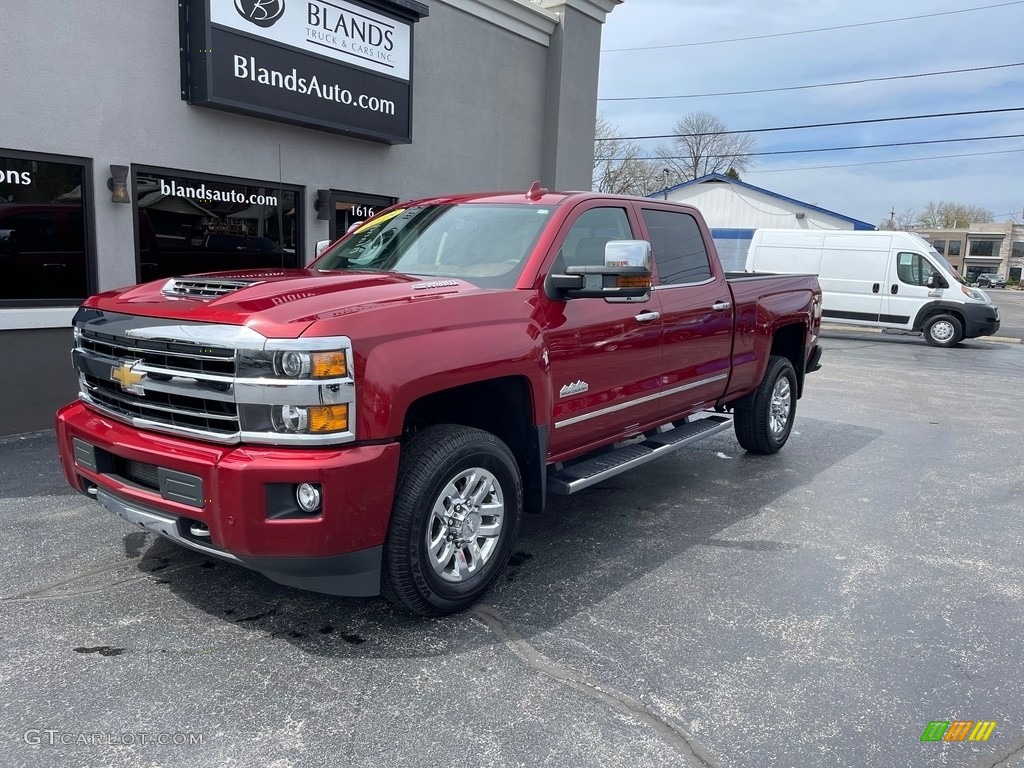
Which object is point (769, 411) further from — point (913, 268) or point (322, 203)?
point (913, 268)

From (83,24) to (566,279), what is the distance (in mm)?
5477

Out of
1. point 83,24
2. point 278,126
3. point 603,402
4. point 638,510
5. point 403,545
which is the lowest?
point 638,510

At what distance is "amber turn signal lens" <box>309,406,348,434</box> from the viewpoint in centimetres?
303

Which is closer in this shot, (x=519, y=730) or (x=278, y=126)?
(x=519, y=730)

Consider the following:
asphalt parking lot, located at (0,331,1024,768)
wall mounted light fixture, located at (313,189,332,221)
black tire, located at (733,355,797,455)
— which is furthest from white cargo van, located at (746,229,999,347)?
asphalt parking lot, located at (0,331,1024,768)

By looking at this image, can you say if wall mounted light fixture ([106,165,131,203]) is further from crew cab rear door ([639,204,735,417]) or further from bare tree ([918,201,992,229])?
bare tree ([918,201,992,229])

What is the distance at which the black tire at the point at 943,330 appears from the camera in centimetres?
1728

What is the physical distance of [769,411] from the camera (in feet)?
22.1

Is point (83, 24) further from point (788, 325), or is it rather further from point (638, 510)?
point (788, 325)

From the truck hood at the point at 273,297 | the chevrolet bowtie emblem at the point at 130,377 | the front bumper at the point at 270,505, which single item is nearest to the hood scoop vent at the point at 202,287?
the truck hood at the point at 273,297

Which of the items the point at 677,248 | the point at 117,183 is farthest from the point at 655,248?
the point at 117,183

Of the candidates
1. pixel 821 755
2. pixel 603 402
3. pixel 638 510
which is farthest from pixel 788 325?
pixel 821 755

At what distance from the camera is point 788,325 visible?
6.89 metres

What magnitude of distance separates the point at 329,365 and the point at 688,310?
2.95m
